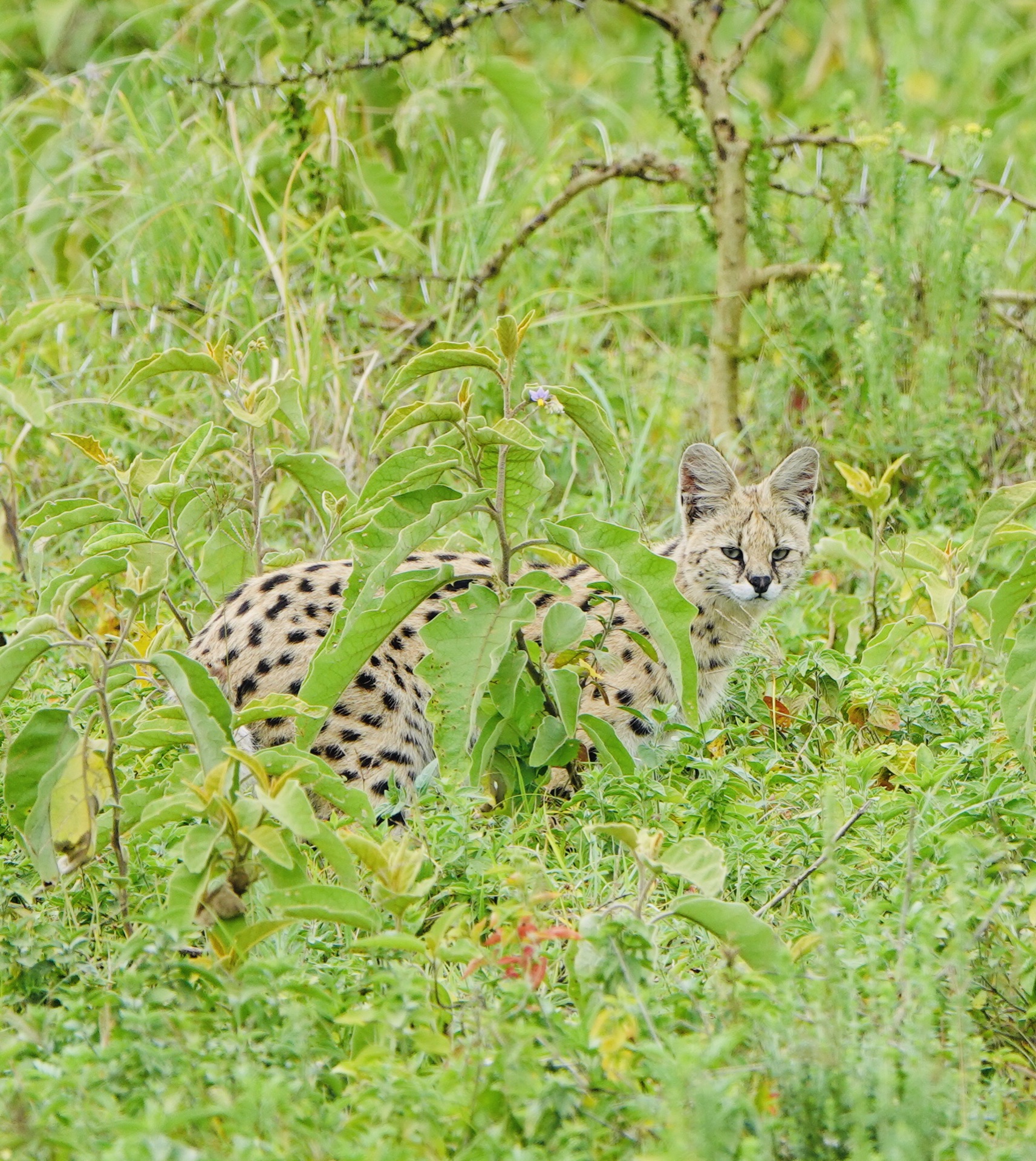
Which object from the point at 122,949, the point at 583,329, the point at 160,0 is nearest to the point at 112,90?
the point at 160,0

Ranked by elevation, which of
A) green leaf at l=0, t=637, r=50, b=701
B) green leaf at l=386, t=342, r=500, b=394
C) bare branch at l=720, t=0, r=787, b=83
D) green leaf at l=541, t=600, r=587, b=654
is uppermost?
bare branch at l=720, t=0, r=787, b=83

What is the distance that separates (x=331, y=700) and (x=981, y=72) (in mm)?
7967

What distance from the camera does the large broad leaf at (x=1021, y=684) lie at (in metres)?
3.38

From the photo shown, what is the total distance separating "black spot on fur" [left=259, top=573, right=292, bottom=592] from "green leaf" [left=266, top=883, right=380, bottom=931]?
1.74m

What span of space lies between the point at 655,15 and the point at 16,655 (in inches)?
155

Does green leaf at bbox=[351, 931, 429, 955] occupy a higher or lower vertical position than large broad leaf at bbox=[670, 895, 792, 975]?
lower

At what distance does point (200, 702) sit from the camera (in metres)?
3.12

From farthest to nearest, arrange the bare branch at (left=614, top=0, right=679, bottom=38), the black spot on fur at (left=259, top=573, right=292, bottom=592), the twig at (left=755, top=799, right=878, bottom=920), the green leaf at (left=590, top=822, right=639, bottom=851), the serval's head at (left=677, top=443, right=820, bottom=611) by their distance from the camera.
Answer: the bare branch at (left=614, top=0, right=679, bottom=38)
the serval's head at (left=677, top=443, right=820, bottom=611)
the black spot on fur at (left=259, top=573, right=292, bottom=592)
the twig at (left=755, top=799, right=878, bottom=920)
the green leaf at (left=590, top=822, right=639, bottom=851)

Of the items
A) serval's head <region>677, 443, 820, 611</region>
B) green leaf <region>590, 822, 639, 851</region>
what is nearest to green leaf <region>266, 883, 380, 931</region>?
green leaf <region>590, 822, 639, 851</region>

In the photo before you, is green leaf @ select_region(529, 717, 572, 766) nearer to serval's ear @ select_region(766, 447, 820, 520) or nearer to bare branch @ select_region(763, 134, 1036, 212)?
serval's ear @ select_region(766, 447, 820, 520)

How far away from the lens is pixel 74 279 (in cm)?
705

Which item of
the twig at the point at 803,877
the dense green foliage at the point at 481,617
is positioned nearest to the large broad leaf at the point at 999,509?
the dense green foliage at the point at 481,617

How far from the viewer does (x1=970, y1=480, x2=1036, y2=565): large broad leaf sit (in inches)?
136

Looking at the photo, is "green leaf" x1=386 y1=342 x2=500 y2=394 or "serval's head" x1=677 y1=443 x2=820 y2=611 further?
"serval's head" x1=677 y1=443 x2=820 y2=611
